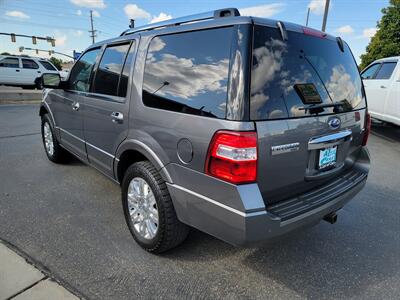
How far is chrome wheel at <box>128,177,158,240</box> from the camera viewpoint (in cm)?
256

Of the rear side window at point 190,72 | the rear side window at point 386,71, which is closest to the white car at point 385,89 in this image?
the rear side window at point 386,71

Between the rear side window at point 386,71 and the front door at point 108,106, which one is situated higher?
the rear side window at point 386,71

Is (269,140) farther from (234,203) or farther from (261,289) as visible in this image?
(261,289)

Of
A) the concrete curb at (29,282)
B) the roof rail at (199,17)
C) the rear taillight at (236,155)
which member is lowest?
the concrete curb at (29,282)

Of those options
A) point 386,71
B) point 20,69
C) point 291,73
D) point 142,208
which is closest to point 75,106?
point 142,208

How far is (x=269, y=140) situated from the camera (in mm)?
1936

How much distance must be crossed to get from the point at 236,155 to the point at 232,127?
17 centimetres

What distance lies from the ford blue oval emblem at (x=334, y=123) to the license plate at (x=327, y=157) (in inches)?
7.1

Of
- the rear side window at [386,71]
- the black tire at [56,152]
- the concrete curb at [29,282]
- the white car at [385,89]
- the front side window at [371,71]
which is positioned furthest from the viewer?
the front side window at [371,71]

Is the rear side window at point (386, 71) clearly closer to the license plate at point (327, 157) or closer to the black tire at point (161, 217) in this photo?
the license plate at point (327, 157)

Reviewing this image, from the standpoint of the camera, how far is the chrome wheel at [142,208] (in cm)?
256

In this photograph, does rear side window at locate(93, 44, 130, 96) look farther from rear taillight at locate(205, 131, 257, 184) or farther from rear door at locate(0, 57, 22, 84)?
rear door at locate(0, 57, 22, 84)

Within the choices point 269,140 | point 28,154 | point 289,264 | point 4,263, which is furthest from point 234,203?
point 28,154

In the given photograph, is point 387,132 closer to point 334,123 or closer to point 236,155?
point 334,123
